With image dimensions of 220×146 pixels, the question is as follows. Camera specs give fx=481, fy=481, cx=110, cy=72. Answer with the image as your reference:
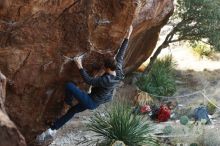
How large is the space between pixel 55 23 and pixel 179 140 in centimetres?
520

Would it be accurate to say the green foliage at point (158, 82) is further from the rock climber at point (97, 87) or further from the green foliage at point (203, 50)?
the rock climber at point (97, 87)

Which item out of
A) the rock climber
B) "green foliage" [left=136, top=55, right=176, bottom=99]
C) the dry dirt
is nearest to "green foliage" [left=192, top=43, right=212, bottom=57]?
the dry dirt

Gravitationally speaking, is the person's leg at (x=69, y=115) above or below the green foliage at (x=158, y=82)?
Answer: above

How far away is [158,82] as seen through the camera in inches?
714

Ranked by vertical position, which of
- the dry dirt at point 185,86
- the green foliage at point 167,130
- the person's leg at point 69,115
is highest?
the person's leg at point 69,115

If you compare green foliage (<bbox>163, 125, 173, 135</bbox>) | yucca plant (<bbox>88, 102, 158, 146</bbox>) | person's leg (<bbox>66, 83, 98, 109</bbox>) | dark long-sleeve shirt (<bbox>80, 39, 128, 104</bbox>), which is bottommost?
green foliage (<bbox>163, 125, 173, 135</bbox>)

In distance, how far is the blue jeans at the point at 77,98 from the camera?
9.73 metres

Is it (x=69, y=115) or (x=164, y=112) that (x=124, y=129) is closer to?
(x=69, y=115)

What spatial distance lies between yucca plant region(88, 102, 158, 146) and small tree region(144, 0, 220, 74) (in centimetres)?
637

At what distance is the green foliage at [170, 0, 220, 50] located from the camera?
16641 mm

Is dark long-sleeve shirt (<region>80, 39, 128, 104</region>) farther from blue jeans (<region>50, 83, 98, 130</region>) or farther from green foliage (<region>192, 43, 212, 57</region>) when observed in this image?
green foliage (<region>192, 43, 212, 57</region>)

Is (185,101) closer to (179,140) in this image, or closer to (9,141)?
(179,140)

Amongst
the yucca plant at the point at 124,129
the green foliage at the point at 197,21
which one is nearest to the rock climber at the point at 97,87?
the yucca plant at the point at 124,129

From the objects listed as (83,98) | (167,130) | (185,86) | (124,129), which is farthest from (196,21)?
(83,98)
